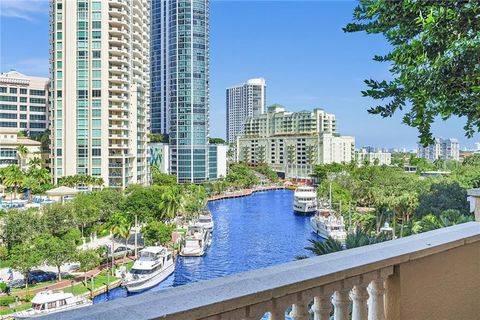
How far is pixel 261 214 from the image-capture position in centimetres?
4578

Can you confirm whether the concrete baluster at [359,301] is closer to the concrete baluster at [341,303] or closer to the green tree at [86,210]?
the concrete baluster at [341,303]

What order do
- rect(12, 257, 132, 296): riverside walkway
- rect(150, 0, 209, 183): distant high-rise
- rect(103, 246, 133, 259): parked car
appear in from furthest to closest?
1. rect(150, 0, 209, 183): distant high-rise
2. rect(103, 246, 133, 259): parked car
3. rect(12, 257, 132, 296): riverside walkway

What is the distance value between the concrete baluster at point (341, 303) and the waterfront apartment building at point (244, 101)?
12143 centimetres

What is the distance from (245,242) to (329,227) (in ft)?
Result: 19.9

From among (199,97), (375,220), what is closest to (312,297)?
(375,220)

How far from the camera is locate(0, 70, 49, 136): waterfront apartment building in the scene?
56.1 m

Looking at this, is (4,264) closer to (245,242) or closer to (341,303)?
(245,242)

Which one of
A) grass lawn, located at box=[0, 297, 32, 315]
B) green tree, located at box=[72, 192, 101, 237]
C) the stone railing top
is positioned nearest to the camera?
the stone railing top

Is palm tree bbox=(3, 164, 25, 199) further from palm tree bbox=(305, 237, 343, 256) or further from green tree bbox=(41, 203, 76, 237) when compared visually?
palm tree bbox=(305, 237, 343, 256)

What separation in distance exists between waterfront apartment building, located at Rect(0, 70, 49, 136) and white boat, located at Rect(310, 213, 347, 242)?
3932 centimetres

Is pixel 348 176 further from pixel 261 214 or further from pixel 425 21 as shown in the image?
pixel 425 21

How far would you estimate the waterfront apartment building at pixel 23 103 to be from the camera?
56.1 m

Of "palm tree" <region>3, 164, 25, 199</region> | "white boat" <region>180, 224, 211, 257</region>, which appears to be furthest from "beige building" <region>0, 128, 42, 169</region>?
"white boat" <region>180, 224, 211, 257</region>


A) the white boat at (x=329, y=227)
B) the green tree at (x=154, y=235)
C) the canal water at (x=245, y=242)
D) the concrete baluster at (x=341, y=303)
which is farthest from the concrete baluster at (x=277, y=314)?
the white boat at (x=329, y=227)
